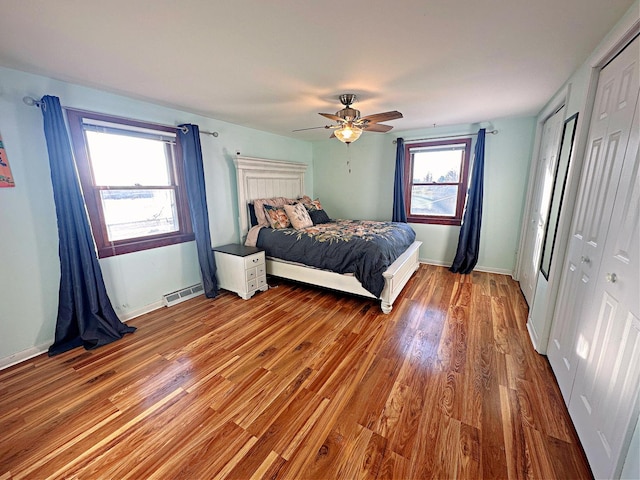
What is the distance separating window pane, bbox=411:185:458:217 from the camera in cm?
419

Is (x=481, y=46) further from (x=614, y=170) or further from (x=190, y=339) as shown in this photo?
(x=190, y=339)

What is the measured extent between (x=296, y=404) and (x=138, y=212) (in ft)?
8.47

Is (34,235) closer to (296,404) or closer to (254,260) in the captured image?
(254,260)

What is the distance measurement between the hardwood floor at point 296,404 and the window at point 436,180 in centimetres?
206

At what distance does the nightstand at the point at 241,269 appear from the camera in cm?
318

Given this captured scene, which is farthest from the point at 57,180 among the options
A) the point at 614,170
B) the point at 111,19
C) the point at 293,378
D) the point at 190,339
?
the point at 614,170

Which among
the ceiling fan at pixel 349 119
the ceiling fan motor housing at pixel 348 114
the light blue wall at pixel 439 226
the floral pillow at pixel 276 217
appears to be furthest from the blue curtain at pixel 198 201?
the light blue wall at pixel 439 226

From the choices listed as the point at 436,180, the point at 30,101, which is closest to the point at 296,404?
the point at 30,101

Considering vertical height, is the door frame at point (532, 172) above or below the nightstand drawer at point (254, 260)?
above

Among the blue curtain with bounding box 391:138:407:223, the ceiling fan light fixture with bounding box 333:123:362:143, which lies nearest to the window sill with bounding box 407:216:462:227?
the blue curtain with bounding box 391:138:407:223

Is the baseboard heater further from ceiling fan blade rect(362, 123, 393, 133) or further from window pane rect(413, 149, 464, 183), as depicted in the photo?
window pane rect(413, 149, 464, 183)

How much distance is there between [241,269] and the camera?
3.16m

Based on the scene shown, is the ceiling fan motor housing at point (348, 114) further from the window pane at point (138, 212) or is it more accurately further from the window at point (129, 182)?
the window pane at point (138, 212)

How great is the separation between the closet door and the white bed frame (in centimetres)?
161
